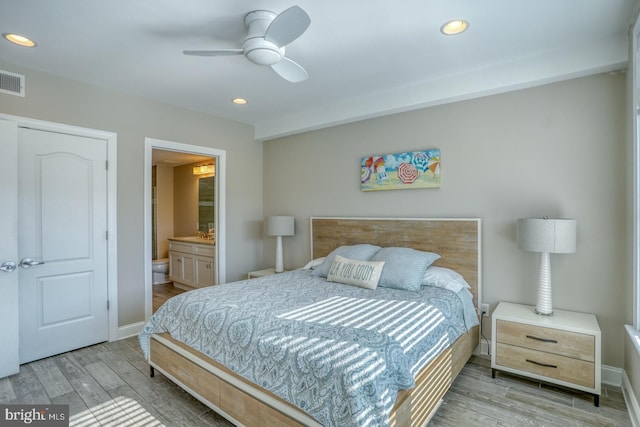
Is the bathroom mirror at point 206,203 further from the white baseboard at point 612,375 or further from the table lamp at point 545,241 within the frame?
the white baseboard at point 612,375

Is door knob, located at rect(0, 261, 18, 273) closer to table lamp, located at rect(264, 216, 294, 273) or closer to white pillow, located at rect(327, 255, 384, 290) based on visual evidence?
table lamp, located at rect(264, 216, 294, 273)

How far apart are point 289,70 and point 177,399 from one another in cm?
249

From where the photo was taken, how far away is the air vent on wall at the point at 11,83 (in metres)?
2.76

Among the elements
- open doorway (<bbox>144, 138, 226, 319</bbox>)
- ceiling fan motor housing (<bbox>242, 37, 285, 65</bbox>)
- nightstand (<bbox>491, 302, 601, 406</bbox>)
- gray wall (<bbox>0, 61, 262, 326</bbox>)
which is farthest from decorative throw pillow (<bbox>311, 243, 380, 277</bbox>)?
open doorway (<bbox>144, 138, 226, 319</bbox>)

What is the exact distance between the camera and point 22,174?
2.87m

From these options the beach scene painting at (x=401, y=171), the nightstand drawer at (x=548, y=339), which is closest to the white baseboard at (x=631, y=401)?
the nightstand drawer at (x=548, y=339)

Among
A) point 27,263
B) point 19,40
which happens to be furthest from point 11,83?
point 27,263

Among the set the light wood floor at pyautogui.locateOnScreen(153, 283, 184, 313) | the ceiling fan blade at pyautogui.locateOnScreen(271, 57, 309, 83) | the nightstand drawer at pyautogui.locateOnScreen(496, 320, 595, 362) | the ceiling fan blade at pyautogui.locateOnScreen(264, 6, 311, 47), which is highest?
the ceiling fan blade at pyautogui.locateOnScreen(264, 6, 311, 47)

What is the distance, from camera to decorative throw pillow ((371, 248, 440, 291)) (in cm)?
278

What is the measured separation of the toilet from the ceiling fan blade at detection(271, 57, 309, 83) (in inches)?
195

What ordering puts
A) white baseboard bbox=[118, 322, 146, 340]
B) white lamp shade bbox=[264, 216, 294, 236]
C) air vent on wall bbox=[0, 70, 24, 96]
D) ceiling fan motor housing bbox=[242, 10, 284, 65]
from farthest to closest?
white lamp shade bbox=[264, 216, 294, 236], white baseboard bbox=[118, 322, 146, 340], air vent on wall bbox=[0, 70, 24, 96], ceiling fan motor housing bbox=[242, 10, 284, 65]

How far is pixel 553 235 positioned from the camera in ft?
7.86

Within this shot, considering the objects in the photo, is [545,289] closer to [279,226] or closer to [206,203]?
[279,226]

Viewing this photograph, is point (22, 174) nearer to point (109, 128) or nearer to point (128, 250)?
point (109, 128)
